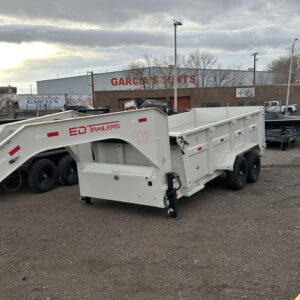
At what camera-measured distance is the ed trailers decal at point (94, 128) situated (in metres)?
3.94

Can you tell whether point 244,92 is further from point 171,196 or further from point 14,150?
point 14,150

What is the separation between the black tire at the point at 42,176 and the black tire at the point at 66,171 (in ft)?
0.47

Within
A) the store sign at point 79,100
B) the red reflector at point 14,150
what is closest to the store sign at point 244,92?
the store sign at point 79,100

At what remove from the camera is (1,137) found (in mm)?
3844

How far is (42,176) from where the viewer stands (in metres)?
7.21

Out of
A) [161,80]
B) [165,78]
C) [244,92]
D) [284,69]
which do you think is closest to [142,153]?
[244,92]

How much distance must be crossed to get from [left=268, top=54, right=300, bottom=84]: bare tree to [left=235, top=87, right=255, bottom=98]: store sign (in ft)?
83.2

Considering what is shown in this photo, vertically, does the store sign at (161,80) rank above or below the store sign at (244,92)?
above

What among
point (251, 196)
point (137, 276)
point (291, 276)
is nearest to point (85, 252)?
point (137, 276)

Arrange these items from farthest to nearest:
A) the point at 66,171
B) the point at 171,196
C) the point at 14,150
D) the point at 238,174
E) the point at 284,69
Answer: the point at 284,69 < the point at 66,171 < the point at 238,174 < the point at 171,196 < the point at 14,150

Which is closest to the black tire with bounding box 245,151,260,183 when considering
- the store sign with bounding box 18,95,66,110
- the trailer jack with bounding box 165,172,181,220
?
the trailer jack with bounding box 165,172,181,220

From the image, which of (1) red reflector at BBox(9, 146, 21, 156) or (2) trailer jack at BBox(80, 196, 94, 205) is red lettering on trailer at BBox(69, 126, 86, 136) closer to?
(1) red reflector at BBox(9, 146, 21, 156)

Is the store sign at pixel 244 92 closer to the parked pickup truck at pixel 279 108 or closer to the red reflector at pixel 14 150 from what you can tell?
the parked pickup truck at pixel 279 108

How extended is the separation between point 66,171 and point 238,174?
3.81 meters
